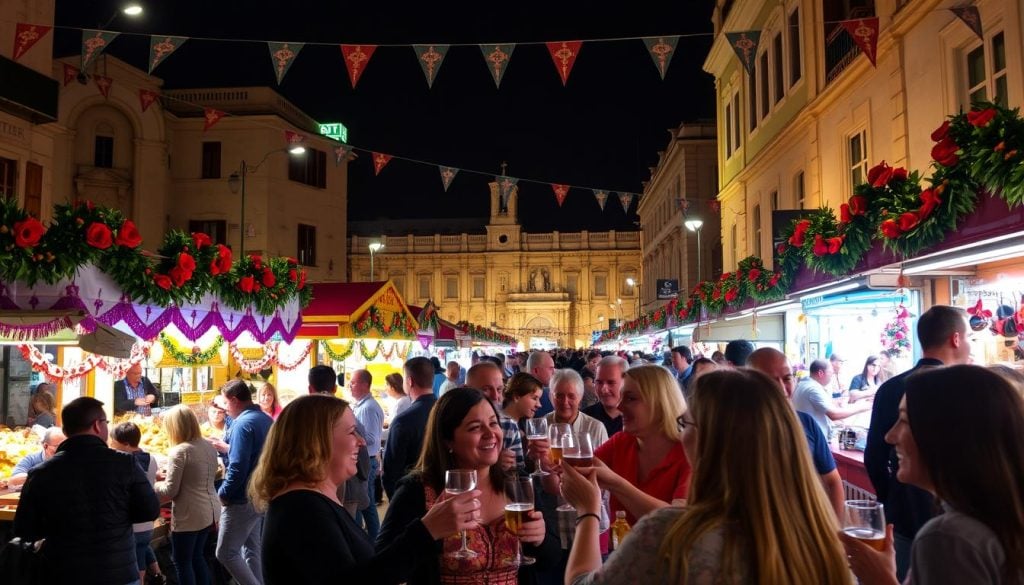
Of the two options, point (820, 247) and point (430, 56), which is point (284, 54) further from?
point (820, 247)

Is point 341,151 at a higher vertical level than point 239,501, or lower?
higher

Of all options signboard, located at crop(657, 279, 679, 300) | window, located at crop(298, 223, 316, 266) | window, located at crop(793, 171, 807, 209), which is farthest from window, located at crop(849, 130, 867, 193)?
window, located at crop(298, 223, 316, 266)

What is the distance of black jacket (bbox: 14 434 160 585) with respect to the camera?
380cm

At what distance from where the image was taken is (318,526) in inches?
93.0

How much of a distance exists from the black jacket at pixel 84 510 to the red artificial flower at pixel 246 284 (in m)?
4.48

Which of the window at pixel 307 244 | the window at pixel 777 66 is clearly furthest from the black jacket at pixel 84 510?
the window at pixel 307 244

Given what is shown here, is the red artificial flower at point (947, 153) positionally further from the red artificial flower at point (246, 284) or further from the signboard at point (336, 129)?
the signboard at point (336, 129)

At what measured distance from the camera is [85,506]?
385 cm

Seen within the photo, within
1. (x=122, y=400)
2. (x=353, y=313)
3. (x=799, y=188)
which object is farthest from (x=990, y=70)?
(x=122, y=400)

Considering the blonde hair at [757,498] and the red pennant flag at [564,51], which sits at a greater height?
the red pennant flag at [564,51]

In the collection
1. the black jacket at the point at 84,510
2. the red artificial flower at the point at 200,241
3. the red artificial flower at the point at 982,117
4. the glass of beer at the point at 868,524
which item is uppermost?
the red artificial flower at the point at 982,117

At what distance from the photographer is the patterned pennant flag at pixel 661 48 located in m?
9.23

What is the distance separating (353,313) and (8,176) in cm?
766

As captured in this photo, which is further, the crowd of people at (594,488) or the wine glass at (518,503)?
the wine glass at (518,503)
